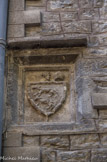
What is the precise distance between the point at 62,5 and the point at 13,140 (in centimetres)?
182

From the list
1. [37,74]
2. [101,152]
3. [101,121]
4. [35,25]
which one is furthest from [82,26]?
[101,152]

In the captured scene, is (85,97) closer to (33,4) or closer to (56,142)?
(56,142)

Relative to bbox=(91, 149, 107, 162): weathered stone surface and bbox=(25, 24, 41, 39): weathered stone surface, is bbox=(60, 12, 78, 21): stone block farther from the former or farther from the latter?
bbox=(91, 149, 107, 162): weathered stone surface

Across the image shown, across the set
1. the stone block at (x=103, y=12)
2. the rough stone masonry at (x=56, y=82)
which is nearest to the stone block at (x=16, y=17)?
the rough stone masonry at (x=56, y=82)

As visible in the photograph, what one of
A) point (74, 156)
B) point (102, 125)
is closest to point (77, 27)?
point (102, 125)

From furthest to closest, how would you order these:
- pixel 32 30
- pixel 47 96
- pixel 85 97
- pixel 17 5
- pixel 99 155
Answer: pixel 17 5
pixel 32 30
pixel 47 96
pixel 85 97
pixel 99 155

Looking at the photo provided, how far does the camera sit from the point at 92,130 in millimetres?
3078

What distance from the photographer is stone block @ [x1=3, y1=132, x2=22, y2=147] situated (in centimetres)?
307

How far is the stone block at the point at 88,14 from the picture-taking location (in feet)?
12.0

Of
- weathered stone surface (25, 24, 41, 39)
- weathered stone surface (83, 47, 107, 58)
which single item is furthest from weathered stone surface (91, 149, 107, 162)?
weathered stone surface (25, 24, 41, 39)

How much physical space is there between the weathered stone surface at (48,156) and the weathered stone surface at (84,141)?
0.66 feet

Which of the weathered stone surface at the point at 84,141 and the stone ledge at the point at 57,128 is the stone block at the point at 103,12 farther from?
the weathered stone surface at the point at 84,141

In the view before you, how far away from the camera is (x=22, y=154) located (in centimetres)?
302

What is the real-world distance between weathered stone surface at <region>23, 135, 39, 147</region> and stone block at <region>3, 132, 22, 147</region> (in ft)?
0.19
